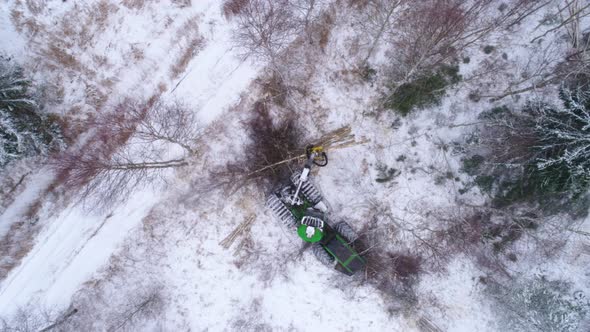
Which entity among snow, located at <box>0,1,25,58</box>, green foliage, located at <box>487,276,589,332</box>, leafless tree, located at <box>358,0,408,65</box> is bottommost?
green foliage, located at <box>487,276,589,332</box>

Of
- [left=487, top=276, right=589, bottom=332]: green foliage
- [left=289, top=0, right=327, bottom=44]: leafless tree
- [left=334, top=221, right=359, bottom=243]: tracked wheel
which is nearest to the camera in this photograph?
[left=487, top=276, right=589, bottom=332]: green foliage

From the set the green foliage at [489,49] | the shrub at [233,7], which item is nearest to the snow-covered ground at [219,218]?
the shrub at [233,7]

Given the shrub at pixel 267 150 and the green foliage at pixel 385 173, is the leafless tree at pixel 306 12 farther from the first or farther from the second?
the green foliage at pixel 385 173

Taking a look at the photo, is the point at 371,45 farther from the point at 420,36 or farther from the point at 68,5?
the point at 68,5

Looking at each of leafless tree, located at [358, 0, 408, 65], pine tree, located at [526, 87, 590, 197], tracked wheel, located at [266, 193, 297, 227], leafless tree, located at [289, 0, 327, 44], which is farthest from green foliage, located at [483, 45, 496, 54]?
tracked wheel, located at [266, 193, 297, 227]

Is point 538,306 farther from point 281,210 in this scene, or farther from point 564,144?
point 281,210

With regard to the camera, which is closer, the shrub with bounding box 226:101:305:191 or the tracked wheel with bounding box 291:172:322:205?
the tracked wheel with bounding box 291:172:322:205

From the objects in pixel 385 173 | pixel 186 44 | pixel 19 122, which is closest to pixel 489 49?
pixel 385 173

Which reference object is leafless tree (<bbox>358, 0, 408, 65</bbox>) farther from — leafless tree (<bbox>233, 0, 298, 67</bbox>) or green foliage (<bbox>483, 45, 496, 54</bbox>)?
green foliage (<bbox>483, 45, 496, 54</bbox>)
